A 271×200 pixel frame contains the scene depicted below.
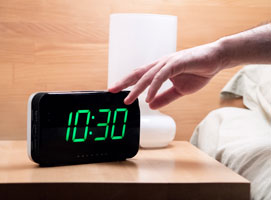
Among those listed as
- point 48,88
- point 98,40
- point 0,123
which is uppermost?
point 98,40

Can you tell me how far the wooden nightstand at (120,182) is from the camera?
962mm

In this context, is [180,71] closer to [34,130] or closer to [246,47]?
[246,47]

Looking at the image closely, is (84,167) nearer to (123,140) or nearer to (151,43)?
(123,140)

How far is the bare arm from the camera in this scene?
3.48 ft

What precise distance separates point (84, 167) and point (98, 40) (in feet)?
1.71

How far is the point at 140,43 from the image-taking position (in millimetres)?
1313

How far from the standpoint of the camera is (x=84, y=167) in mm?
1094

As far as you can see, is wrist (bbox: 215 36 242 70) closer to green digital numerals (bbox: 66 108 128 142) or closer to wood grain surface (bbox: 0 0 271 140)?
green digital numerals (bbox: 66 108 128 142)

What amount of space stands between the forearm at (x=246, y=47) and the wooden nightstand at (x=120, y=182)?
0.81 feet

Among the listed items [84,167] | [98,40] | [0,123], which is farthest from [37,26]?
[84,167]

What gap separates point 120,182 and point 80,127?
20 cm

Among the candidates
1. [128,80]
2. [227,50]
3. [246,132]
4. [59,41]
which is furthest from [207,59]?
[59,41]

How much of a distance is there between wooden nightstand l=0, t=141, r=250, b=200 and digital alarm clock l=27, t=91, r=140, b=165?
27 millimetres

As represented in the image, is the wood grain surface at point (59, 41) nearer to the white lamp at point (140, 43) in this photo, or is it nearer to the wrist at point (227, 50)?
the white lamp at point (140, 43)
